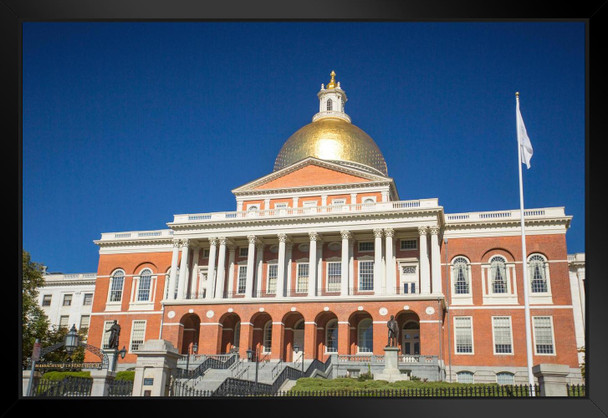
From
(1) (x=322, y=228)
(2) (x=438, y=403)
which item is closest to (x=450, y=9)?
(2) (x=438, y=403)

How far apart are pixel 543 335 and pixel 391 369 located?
1344cm

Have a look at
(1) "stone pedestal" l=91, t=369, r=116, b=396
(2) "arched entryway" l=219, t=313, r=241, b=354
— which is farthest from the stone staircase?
(1) "stone pedestal" l=91, t=369, r=116, b=396

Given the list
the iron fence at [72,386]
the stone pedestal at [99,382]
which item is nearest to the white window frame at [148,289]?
the iron fence at [72,386]

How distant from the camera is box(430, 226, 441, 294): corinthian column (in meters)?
42.5

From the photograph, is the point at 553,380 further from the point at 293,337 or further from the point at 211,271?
the point at 211,271

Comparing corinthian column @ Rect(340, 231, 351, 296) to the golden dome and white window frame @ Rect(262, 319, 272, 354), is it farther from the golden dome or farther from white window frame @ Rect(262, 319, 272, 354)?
the golden dome

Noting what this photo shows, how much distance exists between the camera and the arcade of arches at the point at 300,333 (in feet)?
140

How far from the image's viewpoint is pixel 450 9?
1270 cm

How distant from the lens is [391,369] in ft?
117

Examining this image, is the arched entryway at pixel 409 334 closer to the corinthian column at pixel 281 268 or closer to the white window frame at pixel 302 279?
the white window frame at pixel 302 279

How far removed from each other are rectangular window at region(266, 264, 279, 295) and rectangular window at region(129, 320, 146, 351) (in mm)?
11122

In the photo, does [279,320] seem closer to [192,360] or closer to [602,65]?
[192,360]

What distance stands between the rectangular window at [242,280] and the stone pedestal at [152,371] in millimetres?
28615

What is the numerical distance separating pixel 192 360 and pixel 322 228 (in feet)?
41.7
